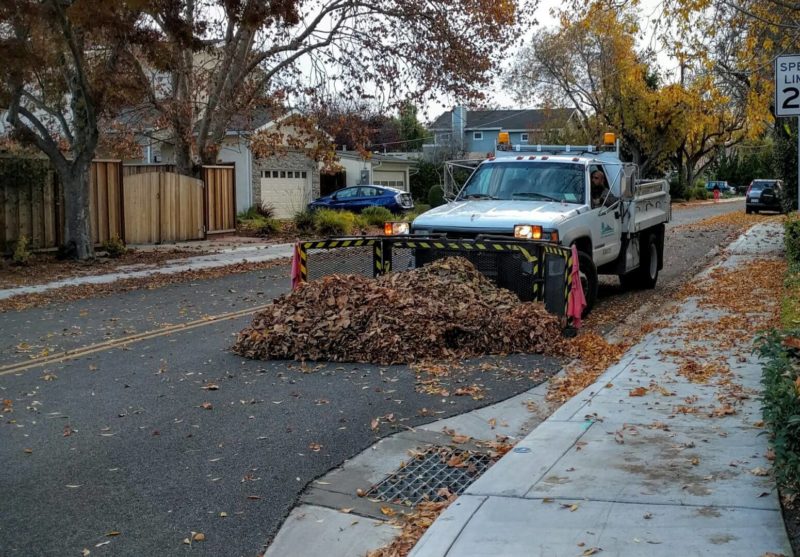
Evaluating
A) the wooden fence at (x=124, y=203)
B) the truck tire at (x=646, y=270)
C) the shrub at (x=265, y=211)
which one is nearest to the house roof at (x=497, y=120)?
the shrub at (x=265, y=211)

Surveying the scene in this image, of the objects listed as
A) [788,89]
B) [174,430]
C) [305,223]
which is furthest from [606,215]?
[305,223]

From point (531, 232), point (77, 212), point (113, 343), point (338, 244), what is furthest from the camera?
point (77, 212)

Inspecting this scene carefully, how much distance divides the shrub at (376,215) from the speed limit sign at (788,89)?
23.5 metres

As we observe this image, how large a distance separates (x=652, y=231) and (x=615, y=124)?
36391 mm

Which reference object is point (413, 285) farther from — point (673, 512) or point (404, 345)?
point (673, 512)

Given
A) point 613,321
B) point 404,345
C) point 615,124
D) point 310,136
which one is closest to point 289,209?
point 310,136

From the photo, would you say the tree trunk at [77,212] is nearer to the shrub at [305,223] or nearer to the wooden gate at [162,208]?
the wooden gate at [162,208]

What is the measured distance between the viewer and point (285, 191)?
131 feet

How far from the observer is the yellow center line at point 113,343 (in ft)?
32.0

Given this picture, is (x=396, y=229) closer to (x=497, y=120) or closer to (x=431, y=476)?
(x=431, y=476)

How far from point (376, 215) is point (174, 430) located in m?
27.4

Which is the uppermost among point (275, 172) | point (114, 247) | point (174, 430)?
point (275, 172)

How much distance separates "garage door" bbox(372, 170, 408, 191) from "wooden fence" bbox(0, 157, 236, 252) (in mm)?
18255

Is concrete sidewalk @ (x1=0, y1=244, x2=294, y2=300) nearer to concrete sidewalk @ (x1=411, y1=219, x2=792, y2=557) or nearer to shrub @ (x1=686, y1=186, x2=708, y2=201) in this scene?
concrete sidewalk @ (x1=411, y1=219, x2=792, y2=557)
